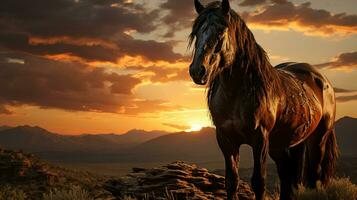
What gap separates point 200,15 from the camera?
588 cm

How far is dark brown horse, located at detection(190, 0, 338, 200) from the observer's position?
18.4 feet

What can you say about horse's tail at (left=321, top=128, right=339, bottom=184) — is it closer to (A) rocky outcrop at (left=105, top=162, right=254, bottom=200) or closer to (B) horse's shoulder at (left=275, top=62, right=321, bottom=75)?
(B) horse's shoulder at (left=275, top=62, right=321, bottom=75)

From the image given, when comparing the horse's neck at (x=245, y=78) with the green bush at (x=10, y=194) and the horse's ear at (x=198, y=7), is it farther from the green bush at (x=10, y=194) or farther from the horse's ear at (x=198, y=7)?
the green bush at (x=10, y=194)

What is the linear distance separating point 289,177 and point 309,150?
1377 mm

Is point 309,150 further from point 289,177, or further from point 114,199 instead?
point 114,199

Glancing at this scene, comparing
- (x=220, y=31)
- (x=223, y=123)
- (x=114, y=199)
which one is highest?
(x=220, y=31)

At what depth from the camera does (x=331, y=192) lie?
8.95 meters

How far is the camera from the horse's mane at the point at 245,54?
19.2 ft

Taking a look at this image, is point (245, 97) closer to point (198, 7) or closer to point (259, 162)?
point (259, 162)

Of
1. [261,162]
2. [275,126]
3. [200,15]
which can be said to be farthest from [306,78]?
[200,15]

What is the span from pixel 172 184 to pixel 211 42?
15.3ft

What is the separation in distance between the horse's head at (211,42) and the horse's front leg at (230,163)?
1.22 meters

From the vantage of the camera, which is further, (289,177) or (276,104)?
(289,177)

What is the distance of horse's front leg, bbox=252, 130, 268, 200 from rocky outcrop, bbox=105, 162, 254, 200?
9.43 feet
